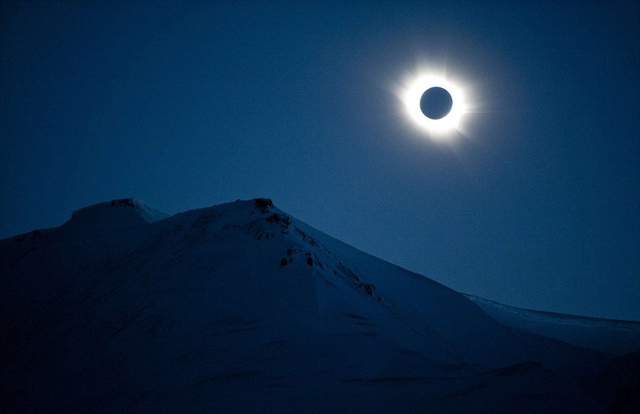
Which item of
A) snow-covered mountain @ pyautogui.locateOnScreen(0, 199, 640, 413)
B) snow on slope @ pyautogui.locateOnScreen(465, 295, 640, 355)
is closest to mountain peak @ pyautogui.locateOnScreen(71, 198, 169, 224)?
snow-covered mountain @ pyautogui.locateOnScreen(0, 199, 640, 413)

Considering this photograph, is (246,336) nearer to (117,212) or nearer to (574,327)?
(117,212)

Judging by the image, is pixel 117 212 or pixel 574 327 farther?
pixel 574 327

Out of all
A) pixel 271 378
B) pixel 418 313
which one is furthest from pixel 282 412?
pixel 418 313

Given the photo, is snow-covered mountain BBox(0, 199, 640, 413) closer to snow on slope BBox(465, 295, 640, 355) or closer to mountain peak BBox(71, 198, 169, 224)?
snow on slope BBox(465, 295, 640, 355)

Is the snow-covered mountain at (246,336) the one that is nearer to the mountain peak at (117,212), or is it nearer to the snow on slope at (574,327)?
the snow on slope at (574,327)

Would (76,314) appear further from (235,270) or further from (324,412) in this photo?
(324,412)

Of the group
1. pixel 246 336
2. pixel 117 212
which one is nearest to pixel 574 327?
pixel 246 336

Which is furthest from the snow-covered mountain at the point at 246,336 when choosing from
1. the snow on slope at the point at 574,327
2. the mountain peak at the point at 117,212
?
the mountain peak at the point at 117,212
